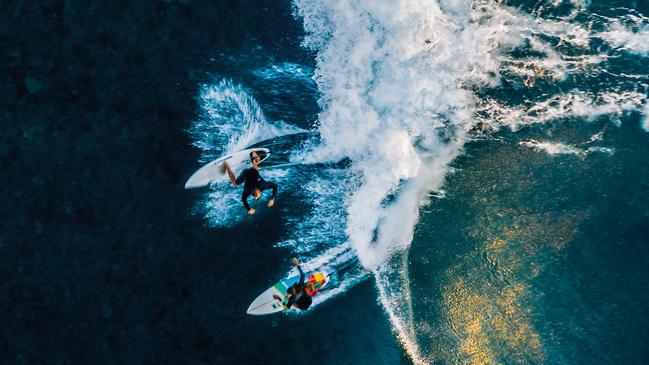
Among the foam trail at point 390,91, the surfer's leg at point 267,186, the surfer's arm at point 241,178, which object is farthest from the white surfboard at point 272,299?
the surfer's arm at point 241,178

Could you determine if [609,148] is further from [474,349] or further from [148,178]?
[148,178]

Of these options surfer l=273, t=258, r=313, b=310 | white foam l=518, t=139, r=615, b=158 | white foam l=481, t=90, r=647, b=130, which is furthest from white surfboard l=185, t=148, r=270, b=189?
white foam l=518, t=139, r=615, b=158

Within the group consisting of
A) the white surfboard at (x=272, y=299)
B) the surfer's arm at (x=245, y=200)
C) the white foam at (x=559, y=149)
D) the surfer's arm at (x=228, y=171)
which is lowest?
the white surfboard at (x=272, y=299)

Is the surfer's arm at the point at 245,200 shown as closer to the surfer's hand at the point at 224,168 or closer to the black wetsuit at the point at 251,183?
the black wetsuit at the point at 251,183

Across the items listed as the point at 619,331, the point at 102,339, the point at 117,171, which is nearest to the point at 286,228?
the point at 117,171

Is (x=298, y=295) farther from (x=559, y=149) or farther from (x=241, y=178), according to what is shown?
(x=559, y=149)

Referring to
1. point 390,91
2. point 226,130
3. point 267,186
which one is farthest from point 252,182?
point 390,91
